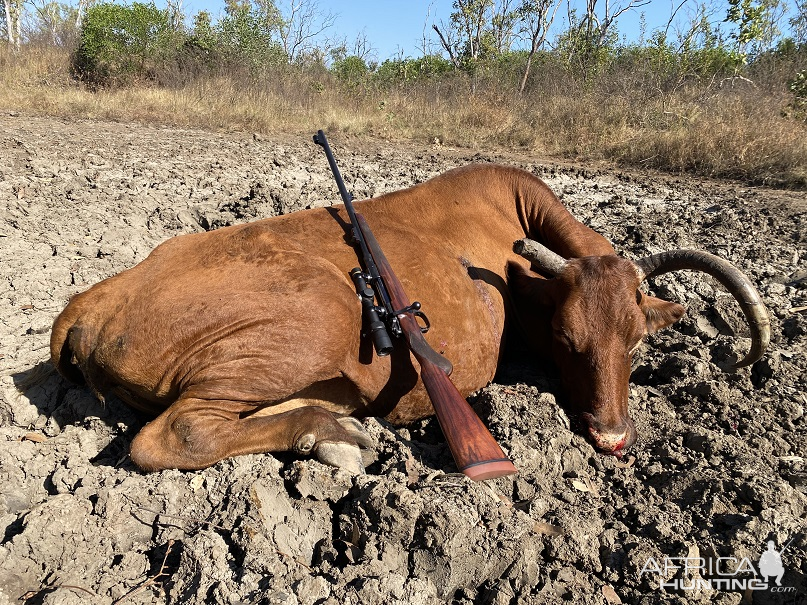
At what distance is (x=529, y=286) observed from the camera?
159 inches

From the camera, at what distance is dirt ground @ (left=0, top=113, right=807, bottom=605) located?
2.42 m

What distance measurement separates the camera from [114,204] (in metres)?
6.96

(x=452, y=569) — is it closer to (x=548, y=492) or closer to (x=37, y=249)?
(x=548, y=492)

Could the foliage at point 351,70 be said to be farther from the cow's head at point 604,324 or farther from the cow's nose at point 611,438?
the cow's nose at point 611,438

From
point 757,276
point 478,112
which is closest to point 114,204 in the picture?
point 757,276

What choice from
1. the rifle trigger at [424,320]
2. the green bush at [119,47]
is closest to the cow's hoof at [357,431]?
the rifle trigger at [424,320]

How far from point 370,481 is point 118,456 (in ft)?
4.78

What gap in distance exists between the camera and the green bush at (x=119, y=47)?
18.4 meters

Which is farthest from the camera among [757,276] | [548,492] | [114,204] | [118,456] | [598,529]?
[114,204]

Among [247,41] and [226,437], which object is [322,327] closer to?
[226,437]

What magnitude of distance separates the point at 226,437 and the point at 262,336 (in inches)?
20.4

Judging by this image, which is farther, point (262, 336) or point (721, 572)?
point (262, 336)

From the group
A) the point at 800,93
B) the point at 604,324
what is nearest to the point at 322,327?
the point at 604,324

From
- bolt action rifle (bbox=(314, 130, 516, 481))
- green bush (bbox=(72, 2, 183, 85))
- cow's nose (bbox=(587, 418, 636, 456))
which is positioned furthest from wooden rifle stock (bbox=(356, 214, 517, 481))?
green bush (bbox=(72, 2, 183, 85))
